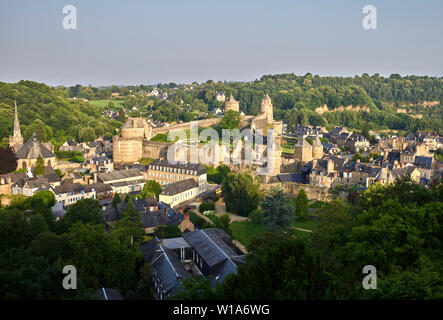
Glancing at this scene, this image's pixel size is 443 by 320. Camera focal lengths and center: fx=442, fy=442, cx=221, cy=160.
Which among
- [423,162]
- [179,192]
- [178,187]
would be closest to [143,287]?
[179,192]

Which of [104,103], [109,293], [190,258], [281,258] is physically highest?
[104,103]

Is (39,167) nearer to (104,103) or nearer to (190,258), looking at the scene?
(190,258)

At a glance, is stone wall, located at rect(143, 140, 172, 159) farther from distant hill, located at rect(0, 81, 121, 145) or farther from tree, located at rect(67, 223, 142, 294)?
tree, located at rect(67, 223, 142, 294)

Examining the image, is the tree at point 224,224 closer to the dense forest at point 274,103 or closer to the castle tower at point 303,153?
the castle tower at point 303,153

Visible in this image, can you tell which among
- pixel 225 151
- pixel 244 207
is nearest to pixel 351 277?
pixel 244 207

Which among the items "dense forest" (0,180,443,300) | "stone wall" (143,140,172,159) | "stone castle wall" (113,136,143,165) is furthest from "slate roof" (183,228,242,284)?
"stone castle wall" (113,136,143,165)
